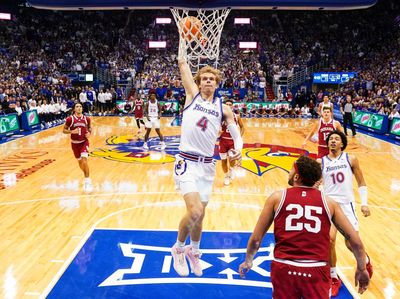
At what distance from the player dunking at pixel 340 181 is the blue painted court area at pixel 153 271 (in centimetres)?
47

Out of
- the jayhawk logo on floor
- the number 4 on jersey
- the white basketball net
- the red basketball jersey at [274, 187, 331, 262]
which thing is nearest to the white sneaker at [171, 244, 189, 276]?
the number 4 on jersey

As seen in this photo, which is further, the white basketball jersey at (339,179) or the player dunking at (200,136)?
the white basketball jersey at (339,179)

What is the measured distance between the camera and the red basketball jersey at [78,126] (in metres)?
8.65

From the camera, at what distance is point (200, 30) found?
8.30 m

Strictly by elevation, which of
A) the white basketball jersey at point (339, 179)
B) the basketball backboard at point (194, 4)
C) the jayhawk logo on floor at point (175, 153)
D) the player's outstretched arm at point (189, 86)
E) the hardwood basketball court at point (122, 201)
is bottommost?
the jayhawk logo on floor at point (175, 153)

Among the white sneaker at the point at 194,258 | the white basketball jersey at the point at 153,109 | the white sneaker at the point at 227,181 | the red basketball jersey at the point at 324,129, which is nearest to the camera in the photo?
the white sneaker at the point at 194,258

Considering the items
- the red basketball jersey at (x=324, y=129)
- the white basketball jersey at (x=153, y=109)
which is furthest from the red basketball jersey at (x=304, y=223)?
the white basketball jersey at (x=153, y=109)

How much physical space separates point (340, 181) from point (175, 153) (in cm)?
896

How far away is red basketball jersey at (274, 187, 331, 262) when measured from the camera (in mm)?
2797

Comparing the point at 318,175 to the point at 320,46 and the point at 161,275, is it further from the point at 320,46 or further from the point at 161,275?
the point at 320,46

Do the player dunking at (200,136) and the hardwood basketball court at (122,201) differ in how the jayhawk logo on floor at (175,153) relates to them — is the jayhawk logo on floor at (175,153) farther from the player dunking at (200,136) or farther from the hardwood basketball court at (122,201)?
the player dunking at (200,136)

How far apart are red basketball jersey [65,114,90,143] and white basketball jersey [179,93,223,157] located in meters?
5.12

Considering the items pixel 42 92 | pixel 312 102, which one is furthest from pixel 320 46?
pixel 42 92

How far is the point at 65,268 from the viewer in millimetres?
5129
